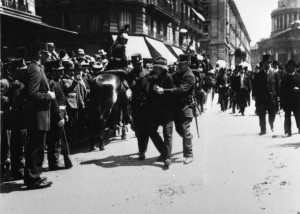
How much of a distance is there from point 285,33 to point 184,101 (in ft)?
245

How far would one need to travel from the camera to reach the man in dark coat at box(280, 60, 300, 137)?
1038 cm

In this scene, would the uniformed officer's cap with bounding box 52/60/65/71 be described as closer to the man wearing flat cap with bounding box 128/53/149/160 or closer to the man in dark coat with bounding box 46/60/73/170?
the man in dark coat with bounding box 46/60/73/170

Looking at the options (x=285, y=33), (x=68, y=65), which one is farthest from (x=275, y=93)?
(x=285, y=33)

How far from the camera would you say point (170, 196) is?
557 centimetres

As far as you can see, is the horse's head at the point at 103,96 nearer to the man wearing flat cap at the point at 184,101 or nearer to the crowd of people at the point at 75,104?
the crowd of people at the point at 75,104

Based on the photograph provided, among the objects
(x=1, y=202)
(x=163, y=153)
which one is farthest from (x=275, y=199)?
(x=1, y=202)

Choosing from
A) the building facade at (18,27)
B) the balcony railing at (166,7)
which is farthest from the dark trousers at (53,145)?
the balcony railing at (166,7)

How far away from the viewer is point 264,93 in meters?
11.3

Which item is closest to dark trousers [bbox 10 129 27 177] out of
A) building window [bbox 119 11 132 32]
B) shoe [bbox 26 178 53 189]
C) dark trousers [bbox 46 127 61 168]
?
dark trousers [bbox 46 127 61 168]

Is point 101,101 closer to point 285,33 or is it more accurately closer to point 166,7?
point 166,7

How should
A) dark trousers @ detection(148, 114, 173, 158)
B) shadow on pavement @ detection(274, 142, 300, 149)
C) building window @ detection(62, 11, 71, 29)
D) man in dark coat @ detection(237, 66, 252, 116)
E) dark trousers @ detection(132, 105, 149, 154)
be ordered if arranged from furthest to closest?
building window @ detection(62, 11, 71, 29), man in dark coat @ detection(237, 66, 252, 116), shadow on pavement @ detection(274, 142, 300, 149), dark trousers @ detection(132, 105, 149, 154), dark trousers @ detection(148, 114, 173, 158)

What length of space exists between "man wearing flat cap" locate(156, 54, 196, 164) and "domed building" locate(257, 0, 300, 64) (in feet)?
149

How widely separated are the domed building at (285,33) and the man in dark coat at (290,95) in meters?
42.0

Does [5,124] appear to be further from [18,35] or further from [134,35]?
[134,35]
